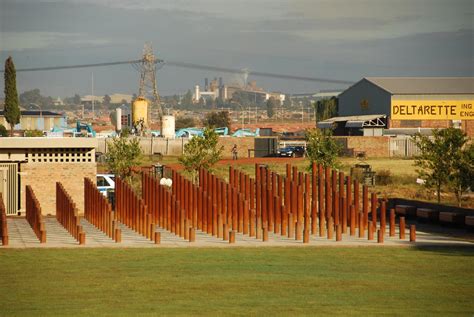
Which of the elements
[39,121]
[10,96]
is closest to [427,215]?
[10,96]

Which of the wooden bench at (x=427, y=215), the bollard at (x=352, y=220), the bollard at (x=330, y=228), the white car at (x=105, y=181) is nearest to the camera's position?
the bollard at (x=330, y=228)

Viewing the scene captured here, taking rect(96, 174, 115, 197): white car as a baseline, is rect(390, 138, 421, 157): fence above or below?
above

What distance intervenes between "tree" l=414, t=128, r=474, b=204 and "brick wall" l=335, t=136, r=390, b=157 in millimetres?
44971

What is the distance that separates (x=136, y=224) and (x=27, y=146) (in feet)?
32.0

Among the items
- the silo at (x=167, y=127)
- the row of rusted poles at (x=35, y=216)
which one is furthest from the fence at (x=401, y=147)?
the row of rusted poles at (x=35, y=216)

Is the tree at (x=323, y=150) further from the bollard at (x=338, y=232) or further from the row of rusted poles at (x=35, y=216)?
the bollard at (x=338, y=232)

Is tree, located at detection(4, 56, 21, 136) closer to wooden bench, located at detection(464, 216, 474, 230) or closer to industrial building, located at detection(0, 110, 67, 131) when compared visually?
industrial building, located at detection(0, 110, 67, 131)

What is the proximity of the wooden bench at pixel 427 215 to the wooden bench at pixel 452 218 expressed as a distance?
0.57 m

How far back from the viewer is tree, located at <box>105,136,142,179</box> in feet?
211

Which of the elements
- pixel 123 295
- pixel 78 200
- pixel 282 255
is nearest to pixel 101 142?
pixel 78 200

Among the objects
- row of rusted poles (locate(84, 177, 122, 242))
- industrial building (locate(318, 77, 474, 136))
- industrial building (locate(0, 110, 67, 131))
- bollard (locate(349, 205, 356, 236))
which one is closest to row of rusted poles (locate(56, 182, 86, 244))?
row of rusted poles (locate(84, 177, 122, 242))

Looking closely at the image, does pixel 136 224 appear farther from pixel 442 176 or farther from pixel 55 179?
pixel 442 176

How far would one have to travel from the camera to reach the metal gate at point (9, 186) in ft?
156

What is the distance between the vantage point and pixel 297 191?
39688mm
